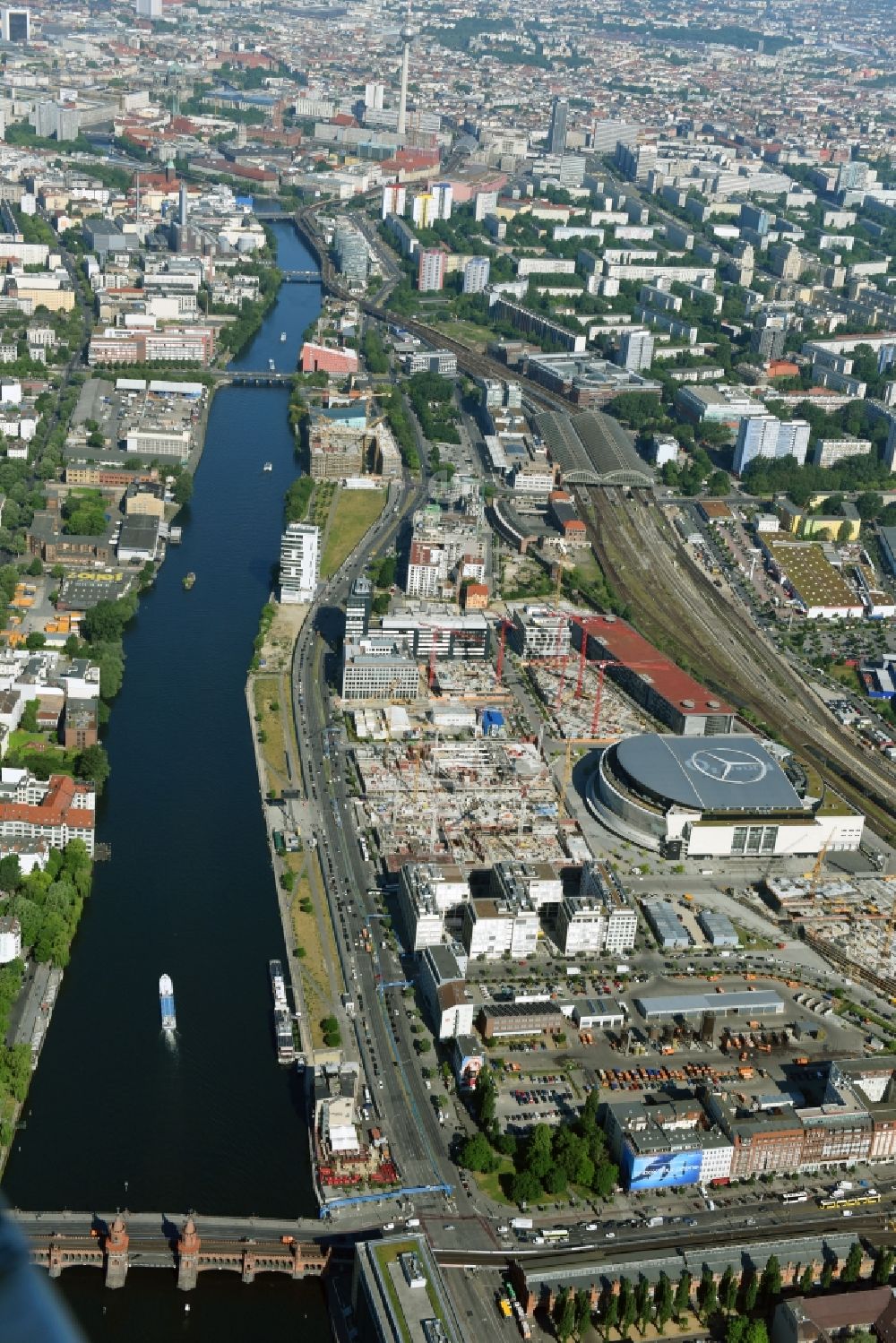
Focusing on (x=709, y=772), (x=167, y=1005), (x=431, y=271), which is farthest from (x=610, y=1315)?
(x=431, y=271)

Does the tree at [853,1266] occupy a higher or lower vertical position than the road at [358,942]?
higher

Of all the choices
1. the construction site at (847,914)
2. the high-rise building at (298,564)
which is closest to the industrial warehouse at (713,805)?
the construction site at (847,914)

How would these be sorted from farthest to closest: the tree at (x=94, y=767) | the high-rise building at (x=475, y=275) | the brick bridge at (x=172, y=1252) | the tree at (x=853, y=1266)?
the high-rise building at (x=475, y=275) < the tree at (x=94, y=767) < the tree at (x=853, y=1266) < the brick bridge at (x=172, y=1252)

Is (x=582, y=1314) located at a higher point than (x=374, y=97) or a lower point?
lower

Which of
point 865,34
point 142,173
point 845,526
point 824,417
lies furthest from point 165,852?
point 865,34

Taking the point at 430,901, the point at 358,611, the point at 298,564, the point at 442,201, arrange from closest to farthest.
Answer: the point at 430,901 < the point at 358,611 < the point at 298,564 < the point at 442,201

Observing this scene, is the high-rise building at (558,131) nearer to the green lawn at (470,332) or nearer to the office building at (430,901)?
the green lawn at (470,332)

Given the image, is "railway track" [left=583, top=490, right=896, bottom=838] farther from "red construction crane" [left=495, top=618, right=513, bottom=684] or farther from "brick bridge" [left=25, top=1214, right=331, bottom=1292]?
"brick bridge" [left=25, top=1214, right=331, bottom=1292]

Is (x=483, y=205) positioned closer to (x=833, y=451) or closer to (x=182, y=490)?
(x=833, y=451)
